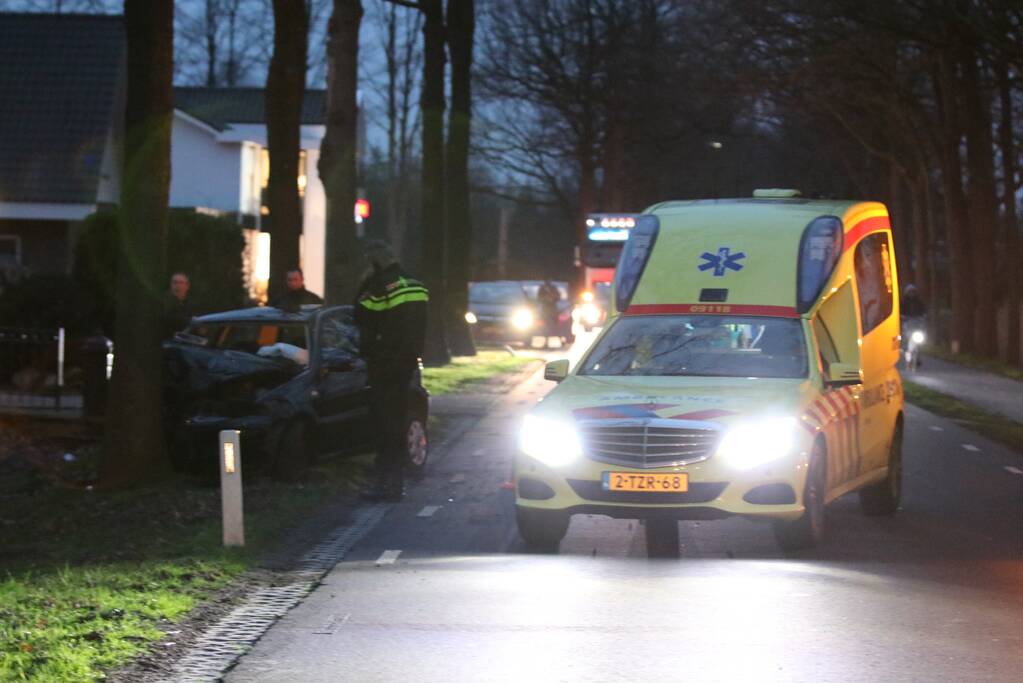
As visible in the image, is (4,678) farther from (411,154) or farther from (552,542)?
(411,154)

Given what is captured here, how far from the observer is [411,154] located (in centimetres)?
8062

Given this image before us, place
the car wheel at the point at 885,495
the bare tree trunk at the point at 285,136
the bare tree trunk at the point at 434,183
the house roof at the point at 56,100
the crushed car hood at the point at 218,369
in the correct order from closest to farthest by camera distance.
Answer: the car wheel at the point at 885,495 < the crushed car hood at the point at 218,369 < the bare tree trunk at the point at 285,136 < the bare tree trunk at the point at 434,183 < the house roof at the point at 56,100

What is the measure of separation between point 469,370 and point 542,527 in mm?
21735

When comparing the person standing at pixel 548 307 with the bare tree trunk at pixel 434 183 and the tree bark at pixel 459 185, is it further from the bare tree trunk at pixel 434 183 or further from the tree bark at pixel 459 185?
the bare tree trunk at pixel 434 183

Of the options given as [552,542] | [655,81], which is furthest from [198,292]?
[655,81]

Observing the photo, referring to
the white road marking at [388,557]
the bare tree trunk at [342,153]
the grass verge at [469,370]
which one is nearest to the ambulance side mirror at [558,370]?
the white road marking at [388,557]

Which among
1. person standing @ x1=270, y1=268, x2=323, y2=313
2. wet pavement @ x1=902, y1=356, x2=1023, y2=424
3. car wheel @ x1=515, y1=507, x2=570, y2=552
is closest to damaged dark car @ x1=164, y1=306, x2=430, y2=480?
person standing @ x1=270, y1=268, x2=323, y2=313

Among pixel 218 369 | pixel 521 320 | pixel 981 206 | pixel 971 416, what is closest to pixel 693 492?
pixel 218 369

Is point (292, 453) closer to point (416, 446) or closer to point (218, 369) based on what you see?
point (218, 369)

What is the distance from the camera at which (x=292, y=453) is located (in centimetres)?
1470

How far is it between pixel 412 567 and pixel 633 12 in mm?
50976

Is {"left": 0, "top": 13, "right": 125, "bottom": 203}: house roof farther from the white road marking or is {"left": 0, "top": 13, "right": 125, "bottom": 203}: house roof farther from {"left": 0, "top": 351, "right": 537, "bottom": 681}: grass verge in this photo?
the white road marking

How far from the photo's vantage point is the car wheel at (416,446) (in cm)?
1595

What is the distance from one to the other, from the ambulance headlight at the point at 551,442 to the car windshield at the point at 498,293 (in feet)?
116
